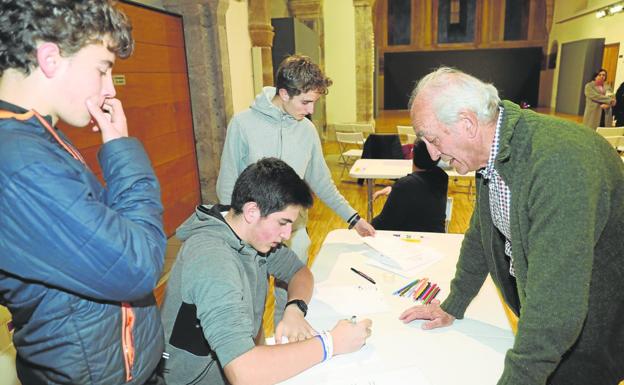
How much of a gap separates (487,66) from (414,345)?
16.3 metres

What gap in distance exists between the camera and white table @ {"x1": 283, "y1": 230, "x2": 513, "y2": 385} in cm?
115

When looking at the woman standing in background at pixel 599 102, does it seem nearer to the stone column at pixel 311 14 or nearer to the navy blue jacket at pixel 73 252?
the stone column at pixel 311 14

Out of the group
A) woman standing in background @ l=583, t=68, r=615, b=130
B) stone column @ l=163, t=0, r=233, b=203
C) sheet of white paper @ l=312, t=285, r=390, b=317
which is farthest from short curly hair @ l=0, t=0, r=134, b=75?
woman standing in background @ l=583, t=68, r=615, b=130

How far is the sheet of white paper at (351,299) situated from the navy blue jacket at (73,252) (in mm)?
752

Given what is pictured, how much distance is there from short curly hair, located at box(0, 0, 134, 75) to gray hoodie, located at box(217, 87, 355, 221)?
4.76 ft

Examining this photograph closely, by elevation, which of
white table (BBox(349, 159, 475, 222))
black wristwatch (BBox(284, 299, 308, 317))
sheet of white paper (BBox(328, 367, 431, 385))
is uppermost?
black wristwatch (BBox(284, 299, 308, 317))

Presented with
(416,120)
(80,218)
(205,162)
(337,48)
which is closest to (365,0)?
(337,48)

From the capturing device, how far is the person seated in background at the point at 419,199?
251 cm

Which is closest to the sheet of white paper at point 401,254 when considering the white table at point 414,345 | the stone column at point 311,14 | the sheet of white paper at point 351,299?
the white table at point 414,345

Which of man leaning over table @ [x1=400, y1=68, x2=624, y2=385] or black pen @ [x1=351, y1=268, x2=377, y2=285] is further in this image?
black pen @ [x1=351, y1=268, x2=377, y2=285]

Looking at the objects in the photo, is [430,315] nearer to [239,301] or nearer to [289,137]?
[239,301]

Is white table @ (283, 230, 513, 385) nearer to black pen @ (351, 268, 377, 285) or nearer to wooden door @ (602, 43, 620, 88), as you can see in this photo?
black pen @ (351, 268, 377, 285)

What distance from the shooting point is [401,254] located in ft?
6.38

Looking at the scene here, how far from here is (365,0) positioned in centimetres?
841
